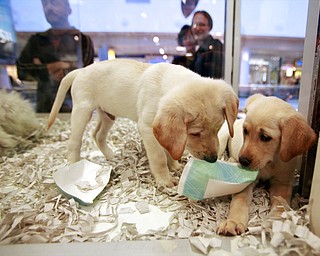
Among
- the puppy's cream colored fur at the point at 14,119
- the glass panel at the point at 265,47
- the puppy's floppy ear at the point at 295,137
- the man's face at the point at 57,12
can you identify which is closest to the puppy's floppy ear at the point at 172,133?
the puppy's floppy ear at the point at 295,137

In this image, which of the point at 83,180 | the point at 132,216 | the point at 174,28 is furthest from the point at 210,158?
the point at 174,28

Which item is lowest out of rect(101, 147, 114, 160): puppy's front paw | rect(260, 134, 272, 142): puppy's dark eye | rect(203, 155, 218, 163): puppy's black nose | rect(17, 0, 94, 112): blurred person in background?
rect(101, 147, 114, 160): puppy's front paw

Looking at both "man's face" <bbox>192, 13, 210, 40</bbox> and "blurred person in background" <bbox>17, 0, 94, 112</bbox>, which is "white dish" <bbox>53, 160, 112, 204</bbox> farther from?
"man's face" <bbox>192, 13, 210, 40</bbox>

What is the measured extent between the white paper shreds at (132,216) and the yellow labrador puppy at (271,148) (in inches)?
1.9

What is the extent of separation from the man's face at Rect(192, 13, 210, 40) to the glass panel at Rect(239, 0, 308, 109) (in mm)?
436

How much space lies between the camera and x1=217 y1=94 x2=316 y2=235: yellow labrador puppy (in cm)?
100

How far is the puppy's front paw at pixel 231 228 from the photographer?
35.4 inches

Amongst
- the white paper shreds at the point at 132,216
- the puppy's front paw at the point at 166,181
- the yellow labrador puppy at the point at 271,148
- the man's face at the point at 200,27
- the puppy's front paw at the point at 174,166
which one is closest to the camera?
the white paper shreds at the point at 132,216

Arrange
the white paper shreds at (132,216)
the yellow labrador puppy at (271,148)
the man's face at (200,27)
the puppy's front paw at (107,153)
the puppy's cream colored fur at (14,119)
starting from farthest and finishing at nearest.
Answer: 1. the man's face at (200,27)
2. the puppy's cream colored fur at (14,119)
3. the puppy's front paw at (107,153)
4. the yellow labrador puppy at (271,148)
5. the white paper shreds at (132,216)

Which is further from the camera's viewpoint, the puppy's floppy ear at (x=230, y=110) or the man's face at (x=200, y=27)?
the man's face at (x=200, y=27)

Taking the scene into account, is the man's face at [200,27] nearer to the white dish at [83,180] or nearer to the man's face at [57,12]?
the man's face at [57,12]

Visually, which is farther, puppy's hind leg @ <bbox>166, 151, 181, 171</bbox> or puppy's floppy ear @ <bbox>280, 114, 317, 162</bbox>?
puppy's hind leg @ <bbox>166, 151, 181, 171</bbox>

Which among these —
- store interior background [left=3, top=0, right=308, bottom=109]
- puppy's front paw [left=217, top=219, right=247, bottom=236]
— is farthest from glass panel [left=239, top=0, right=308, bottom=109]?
puppy's front paw [left=217, top=219, right=247, bottom=236]

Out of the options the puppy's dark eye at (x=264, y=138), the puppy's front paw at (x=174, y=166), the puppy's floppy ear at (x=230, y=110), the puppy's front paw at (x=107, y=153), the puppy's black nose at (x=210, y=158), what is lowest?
the puppy's front paw at (x=107, y=153)
